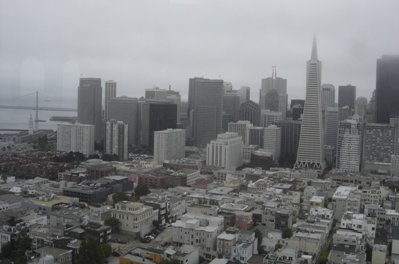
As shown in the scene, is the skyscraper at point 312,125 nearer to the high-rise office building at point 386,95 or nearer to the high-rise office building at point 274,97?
the high-rise office building at point 386,95

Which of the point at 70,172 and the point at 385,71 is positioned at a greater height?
the point at 385,71

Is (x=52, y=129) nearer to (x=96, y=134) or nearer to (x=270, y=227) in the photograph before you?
(x=96, y=134)

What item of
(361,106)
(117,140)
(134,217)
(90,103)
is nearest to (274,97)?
(361,106)

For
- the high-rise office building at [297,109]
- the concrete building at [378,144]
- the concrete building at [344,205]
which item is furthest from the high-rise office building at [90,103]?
the concrete building at [344,205]

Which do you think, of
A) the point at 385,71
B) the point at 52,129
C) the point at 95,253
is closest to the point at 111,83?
the point at 52,129

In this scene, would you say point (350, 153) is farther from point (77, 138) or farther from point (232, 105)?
point (232, 105)
